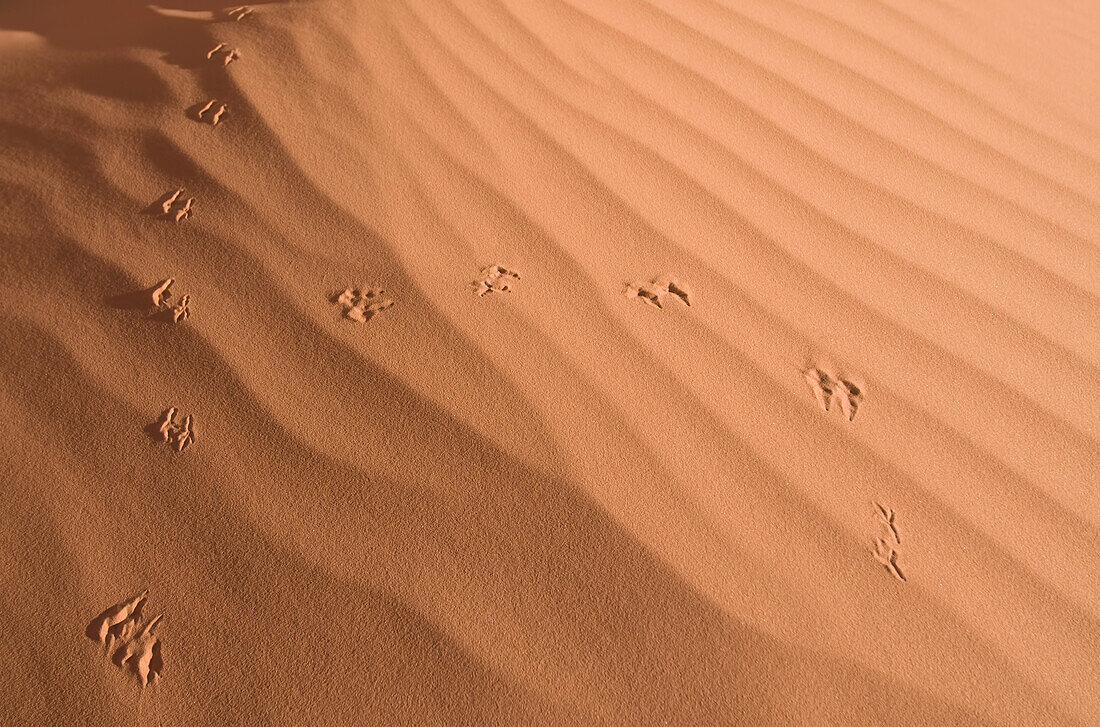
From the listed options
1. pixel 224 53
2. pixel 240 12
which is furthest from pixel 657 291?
pixel 240 12

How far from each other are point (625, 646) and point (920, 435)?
68 cm

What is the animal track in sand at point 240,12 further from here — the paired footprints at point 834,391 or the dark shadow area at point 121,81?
the paired footprints at point 834,391

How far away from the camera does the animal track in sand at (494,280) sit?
4.69ft

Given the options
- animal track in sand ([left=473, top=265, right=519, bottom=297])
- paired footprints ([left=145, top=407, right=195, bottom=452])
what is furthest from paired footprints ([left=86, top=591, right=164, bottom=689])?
animal track in sand ([left=473, top=265, right=519, bottom=297])

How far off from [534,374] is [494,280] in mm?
233

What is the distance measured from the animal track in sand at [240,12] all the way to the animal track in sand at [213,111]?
312 millimetres

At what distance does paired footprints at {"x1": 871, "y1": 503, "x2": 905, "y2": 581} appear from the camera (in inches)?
45.9

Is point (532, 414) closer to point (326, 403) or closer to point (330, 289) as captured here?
point (326, 403)

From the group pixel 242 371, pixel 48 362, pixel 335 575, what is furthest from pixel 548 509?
pixel 48 362

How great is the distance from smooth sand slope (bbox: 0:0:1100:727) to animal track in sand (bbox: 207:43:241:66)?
0.01 meters

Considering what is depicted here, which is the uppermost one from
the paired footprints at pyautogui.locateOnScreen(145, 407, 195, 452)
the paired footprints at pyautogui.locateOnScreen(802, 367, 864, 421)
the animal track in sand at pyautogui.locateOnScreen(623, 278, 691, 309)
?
the animal track in sand at pyautogui.locateOnScreen(623, 278, 691, 309)

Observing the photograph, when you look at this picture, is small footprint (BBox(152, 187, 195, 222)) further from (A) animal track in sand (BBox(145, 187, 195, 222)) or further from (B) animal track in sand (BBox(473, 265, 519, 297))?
(B) animal track in sand (BBox(473, 265, 519, 297))

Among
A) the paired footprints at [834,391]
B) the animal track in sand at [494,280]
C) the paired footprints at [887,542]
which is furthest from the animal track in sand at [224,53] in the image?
the paired footprints at [887,542]

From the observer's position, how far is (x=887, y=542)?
1.20 m
